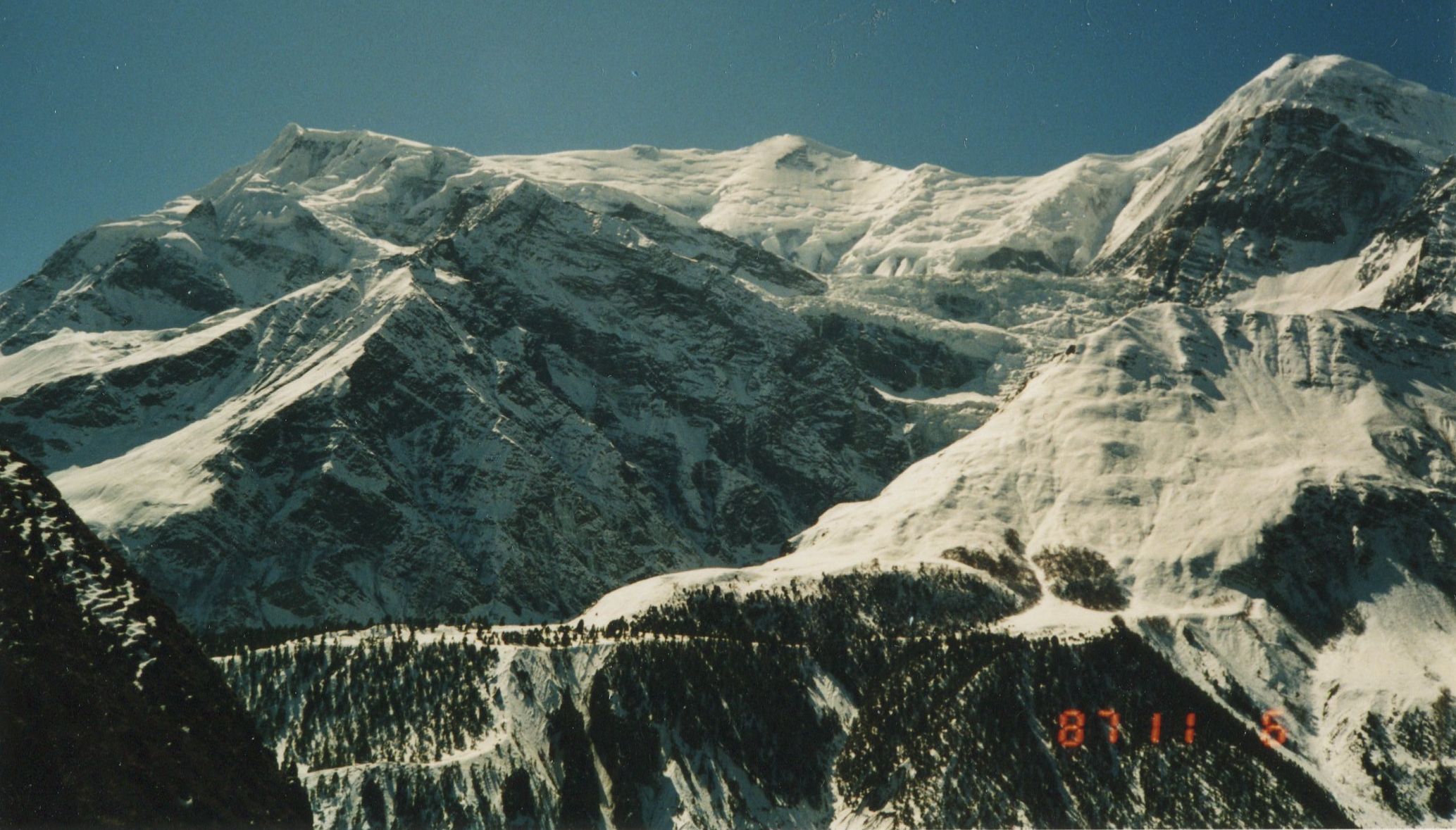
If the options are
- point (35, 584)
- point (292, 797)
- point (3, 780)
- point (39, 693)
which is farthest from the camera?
point (292, 797)

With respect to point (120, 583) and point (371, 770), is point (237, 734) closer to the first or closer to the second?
point (120, 583)

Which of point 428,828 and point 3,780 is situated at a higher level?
point 3,780

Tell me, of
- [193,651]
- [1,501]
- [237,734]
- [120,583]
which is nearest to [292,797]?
[237,734]

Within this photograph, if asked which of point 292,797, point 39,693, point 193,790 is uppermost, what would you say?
point 39,693

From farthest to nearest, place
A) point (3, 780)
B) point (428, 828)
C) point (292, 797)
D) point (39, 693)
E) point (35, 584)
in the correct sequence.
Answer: point (428, 828) < point (292, 797) < point (35, 584) < point (39, 693) < point (3, 780)

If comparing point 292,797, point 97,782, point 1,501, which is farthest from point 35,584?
point 292,797

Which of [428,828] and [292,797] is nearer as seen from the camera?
[292,797]
